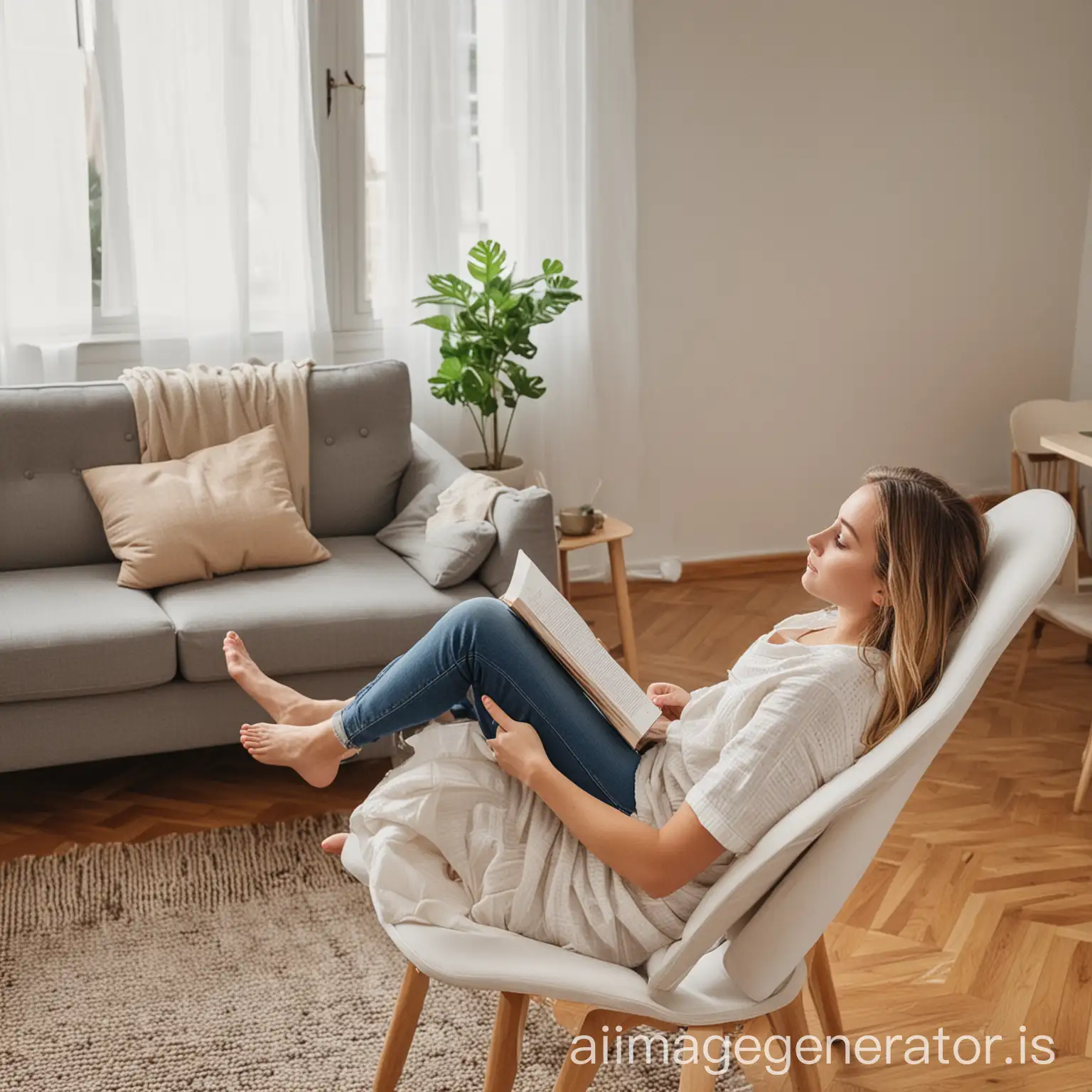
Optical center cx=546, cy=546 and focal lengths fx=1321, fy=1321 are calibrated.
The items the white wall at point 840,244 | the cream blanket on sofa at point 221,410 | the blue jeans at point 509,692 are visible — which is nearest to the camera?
the blue jeans at point 509,692

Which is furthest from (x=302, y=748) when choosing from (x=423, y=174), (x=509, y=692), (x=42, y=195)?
(x=423, y=174)

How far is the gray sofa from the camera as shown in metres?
2.76

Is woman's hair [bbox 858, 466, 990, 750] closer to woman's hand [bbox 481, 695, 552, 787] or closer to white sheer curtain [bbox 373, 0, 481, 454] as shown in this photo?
woman's hand [bbox 481, 695, 552, 787]

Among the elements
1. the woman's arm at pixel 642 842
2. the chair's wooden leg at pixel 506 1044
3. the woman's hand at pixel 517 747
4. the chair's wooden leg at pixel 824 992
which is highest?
the woman's hand at pixel 517 747

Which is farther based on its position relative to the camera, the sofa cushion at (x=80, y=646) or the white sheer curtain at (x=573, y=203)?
the white sheer curtain at (x=573, y=203)

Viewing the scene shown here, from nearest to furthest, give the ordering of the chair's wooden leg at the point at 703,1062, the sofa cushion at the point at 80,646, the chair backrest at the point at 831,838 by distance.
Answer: the chair backrest at the point at 831,838 < the chair's wooden leg at the point at 703,1062 < the sofa cushion at the point at 80,646

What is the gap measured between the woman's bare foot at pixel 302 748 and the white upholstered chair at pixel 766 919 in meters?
0.41

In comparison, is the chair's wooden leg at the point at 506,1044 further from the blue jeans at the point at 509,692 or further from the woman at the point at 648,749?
the blue jeans at the point at 509,692

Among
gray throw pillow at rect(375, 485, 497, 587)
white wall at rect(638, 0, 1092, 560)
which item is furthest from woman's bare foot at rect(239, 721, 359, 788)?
white wall at rect(638, 0, 1092, 560)

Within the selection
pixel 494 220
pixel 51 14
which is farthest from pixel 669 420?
pixel 51 14

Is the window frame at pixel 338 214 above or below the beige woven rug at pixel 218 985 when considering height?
above

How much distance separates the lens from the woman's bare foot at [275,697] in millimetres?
2156

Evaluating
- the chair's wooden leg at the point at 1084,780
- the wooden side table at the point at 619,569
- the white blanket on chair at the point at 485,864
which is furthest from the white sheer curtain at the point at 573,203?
the white blanket on chair at the point at 485,864

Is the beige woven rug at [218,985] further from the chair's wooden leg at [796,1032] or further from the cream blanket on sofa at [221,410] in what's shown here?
the cream blanket on sofa at [221,410]
